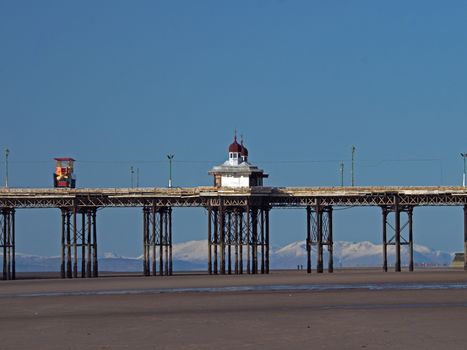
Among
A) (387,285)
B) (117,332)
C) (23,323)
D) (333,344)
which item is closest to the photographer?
(333,344)

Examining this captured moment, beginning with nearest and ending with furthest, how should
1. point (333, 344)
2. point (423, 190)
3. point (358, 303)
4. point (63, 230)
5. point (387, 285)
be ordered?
1. point (333, 344)
2. point (358, 303)
3. point (387, 285)
4. point (423, 190)
5. point (63, 230)

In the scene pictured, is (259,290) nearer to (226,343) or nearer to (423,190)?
(226,343)

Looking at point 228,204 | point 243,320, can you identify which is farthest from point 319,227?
point 243,320

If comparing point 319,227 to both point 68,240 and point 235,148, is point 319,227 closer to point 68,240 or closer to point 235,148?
point 235,148

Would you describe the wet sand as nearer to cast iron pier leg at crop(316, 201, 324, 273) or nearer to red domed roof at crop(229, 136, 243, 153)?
cast iron pier leg at crop(316, 201, 324, 273)

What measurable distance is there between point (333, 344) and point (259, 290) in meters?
28.0

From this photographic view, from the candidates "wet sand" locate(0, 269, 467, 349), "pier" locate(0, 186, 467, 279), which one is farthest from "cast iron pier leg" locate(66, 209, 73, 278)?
"wet sand" locate(0, 269, 467, 349)

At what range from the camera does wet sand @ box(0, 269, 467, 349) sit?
35.2 metres

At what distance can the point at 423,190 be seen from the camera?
328ft

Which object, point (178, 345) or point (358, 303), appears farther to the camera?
point (358, 303)

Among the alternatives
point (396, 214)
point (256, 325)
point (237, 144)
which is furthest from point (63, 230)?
point (256, 325)

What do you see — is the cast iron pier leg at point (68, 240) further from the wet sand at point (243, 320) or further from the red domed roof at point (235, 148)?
the wet sand at point (243, 320)

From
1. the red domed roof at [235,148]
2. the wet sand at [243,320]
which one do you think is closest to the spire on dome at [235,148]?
the red domed roof at [235,148]

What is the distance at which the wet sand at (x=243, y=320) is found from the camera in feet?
115
